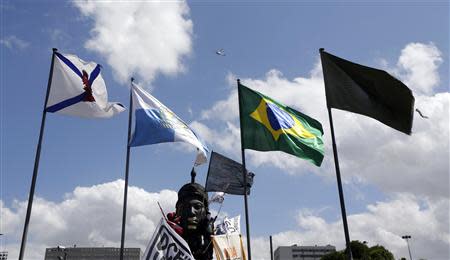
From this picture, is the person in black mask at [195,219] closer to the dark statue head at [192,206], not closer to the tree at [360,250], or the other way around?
the dark statue head at [192,206]

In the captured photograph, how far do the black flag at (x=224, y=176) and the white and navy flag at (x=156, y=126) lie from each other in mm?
1898

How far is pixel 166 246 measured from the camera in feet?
32.0


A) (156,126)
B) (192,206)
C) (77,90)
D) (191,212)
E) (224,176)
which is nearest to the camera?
(77,90)

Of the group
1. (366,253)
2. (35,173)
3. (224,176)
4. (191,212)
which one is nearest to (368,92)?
(224,176)

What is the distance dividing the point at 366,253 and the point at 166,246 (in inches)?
2916

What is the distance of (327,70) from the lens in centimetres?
1498

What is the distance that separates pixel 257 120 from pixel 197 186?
7.25m

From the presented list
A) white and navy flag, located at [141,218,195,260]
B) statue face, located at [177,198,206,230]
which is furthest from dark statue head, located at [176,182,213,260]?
white and navy flag, located at [141,218,195,260]

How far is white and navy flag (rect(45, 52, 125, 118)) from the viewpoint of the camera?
1546 cm

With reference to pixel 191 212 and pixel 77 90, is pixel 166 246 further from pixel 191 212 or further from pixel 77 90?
pixel 191 212

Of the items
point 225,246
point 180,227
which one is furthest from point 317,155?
point 180,227

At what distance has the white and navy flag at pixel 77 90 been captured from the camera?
15461 mm

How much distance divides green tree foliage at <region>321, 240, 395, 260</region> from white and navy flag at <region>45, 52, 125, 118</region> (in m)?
67.3

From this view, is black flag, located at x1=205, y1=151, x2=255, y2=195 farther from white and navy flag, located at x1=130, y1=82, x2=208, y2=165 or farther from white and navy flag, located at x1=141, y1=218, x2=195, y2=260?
white and navy flag, located at x1=141, y1=218, x2=195, y2=260
